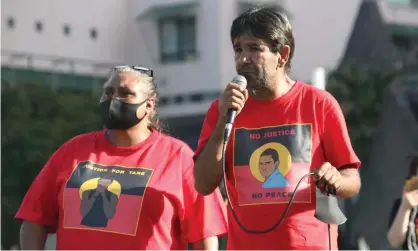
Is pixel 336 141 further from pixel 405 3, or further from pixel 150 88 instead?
pixel 405 3

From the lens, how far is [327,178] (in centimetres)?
424

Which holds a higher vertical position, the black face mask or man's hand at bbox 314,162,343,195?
the black face mask

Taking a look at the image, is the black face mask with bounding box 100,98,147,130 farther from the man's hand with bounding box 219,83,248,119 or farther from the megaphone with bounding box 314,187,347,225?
the megaphone with bounding box 314,187,347,225

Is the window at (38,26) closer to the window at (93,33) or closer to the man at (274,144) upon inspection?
the window at (93,33)

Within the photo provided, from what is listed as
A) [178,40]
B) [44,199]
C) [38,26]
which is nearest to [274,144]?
[44,199]

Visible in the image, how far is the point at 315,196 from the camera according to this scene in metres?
4.55

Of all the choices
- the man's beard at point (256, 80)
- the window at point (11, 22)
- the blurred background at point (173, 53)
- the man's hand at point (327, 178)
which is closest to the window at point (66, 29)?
the blurred background at point (173, 53)

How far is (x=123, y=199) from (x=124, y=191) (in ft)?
0.12

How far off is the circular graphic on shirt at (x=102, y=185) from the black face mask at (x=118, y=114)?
27cm

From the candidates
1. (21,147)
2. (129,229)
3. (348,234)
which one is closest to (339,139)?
(129,229)

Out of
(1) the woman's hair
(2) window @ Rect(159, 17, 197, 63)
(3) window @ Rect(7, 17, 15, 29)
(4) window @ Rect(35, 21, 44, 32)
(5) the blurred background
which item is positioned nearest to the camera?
(1) the woman's hair

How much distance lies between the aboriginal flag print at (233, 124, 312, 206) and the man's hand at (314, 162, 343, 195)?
27cm

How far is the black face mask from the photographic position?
5.17 metres

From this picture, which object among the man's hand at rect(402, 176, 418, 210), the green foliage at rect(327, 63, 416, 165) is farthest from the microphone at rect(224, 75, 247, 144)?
the green foliage at rect(327, 63, 416, 165)
